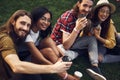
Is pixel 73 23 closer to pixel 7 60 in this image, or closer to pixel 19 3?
pixel 7 60

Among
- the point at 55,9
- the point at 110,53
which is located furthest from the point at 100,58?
the point at 55,9

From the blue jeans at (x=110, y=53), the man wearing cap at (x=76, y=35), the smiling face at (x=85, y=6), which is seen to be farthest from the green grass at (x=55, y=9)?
the smiling face at (x=85, y=6)

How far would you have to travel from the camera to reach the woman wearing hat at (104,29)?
5.05 metres

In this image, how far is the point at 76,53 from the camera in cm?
526

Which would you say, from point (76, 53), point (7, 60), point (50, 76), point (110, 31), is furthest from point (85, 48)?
point (7, 60)

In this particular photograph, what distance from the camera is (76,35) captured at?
187 inches

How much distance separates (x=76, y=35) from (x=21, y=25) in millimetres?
1124

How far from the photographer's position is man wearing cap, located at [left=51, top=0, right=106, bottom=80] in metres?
4.74

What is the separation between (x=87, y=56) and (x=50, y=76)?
0.89 meters

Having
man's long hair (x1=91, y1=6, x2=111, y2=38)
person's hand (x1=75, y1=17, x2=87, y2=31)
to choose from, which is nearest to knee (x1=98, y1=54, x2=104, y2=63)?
man's long hair (x1=91, y1=6, x2=111, y2=38)

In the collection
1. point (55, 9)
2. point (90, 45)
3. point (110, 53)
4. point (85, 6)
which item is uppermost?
point (85, 6)

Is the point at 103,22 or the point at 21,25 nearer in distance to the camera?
the point at 21,25

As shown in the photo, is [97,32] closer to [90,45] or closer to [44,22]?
[90,45]

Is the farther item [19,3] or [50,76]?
[19,3]
